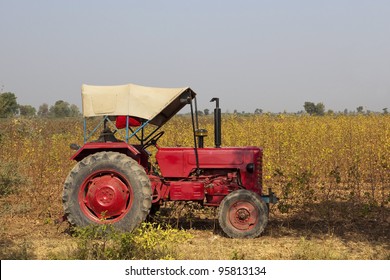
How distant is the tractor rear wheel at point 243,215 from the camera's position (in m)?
6.60

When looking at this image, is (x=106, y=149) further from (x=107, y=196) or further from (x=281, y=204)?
(x=281, y=204)

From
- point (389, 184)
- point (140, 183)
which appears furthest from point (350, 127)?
point (140, 183)

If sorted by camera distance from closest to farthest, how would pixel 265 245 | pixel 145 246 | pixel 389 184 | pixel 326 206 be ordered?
pixel 145 246 → pixel 265 245 → pixel 326 206 → pixel 389 184

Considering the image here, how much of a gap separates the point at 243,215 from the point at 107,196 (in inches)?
75.8

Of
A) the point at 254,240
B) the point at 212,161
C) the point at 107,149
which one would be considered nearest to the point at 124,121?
the point at 107,149

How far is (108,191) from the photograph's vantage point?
21.3 ft

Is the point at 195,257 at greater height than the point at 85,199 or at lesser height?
lesser

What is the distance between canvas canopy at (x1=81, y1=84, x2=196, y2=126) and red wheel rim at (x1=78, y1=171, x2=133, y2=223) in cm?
88

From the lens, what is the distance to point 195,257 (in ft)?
17.9

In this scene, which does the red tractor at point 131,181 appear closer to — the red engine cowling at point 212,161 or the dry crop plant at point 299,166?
the red engine cowling at point 212,161

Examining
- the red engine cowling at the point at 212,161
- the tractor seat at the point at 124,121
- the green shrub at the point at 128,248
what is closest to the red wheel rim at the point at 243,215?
the red engine cowling at the point at 212,161

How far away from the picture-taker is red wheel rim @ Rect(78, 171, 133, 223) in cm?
650

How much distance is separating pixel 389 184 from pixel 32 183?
24.9 feet

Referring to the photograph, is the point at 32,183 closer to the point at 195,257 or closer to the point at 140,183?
the point at 140,183
